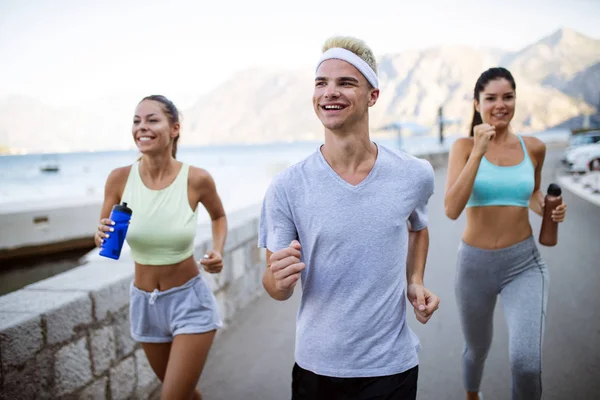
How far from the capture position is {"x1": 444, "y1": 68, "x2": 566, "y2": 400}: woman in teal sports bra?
2.59m

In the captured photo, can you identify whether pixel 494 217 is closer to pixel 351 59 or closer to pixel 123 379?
pixel 351 59

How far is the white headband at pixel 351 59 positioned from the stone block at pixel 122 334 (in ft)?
8.12

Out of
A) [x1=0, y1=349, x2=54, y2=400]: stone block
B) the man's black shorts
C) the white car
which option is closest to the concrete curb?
the white car

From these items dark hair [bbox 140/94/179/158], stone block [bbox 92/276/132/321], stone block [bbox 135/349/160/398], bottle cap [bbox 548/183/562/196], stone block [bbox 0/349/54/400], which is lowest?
stone block [bbox 135/349/160/398]

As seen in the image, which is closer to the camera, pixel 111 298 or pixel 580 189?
pixel 111 298

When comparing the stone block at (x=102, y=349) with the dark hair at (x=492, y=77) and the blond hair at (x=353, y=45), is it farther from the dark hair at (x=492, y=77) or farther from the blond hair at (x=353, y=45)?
the dark hair at (x=492, y=77)

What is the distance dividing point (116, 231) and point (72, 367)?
3.33 feet

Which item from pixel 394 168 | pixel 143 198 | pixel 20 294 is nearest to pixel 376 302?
pixel 394 168

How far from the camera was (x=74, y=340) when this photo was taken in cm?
273

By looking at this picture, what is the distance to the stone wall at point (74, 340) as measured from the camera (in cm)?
232

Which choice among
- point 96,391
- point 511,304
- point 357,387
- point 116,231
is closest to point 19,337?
point 116,231

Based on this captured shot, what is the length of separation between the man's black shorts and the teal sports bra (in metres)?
1.47

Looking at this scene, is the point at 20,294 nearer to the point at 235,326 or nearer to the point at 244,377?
the point at 244,377

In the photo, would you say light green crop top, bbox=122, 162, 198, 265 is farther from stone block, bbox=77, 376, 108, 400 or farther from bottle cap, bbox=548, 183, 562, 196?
bottle cap, bbox=548, 183, 562, 196
